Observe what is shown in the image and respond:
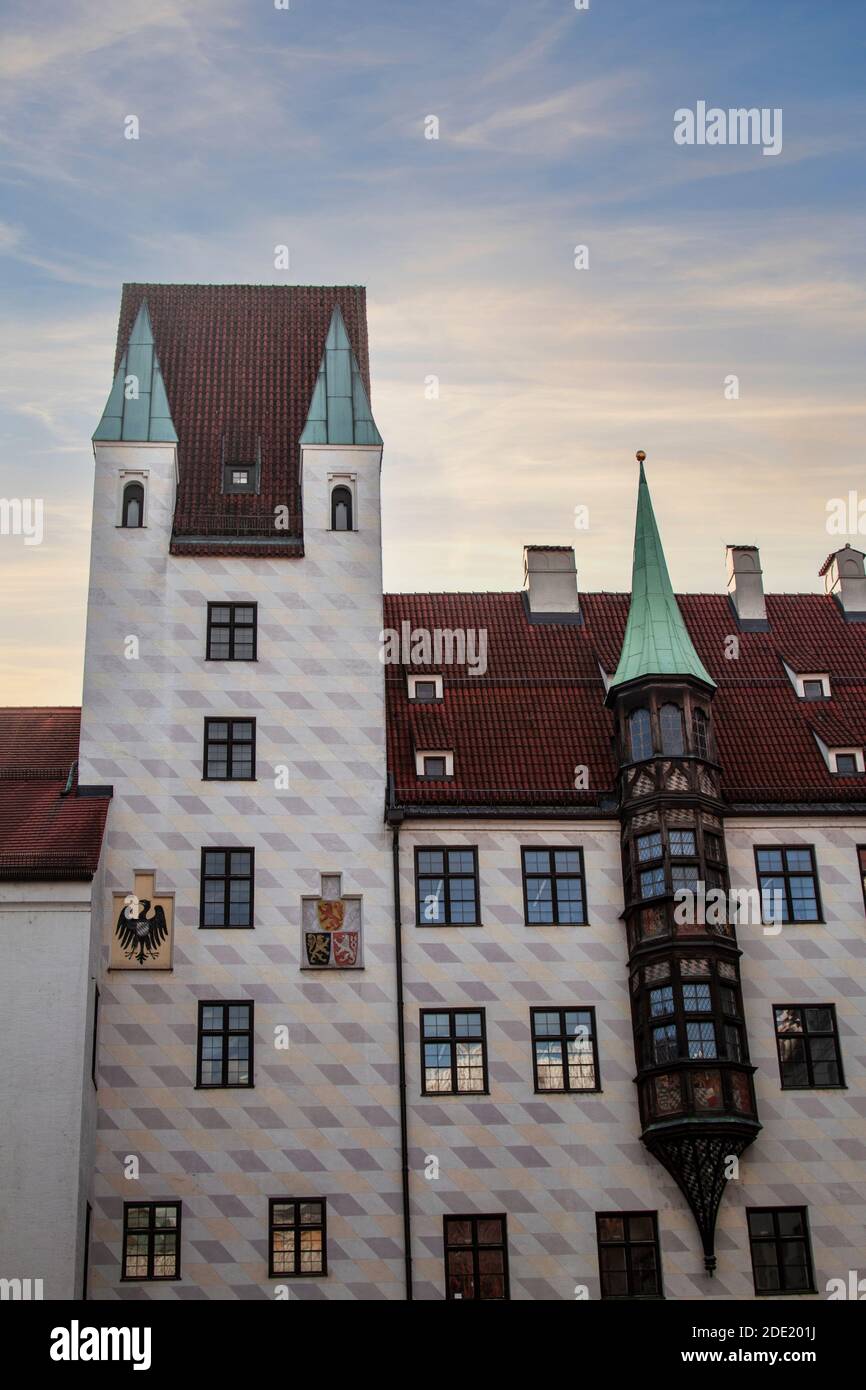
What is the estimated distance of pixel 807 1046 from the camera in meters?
31.2

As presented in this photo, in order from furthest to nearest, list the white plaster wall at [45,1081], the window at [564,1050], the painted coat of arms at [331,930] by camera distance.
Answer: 1. the painted coat of arms at [331,930]
2. the window at [564,1050]
3. the white plaster wall at [45,1081]

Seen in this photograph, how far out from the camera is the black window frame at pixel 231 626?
110 ft

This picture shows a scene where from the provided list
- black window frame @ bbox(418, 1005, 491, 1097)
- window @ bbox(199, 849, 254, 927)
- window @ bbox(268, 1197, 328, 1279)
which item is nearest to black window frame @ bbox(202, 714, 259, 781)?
window @ bbox(199, 849, 254, 927)

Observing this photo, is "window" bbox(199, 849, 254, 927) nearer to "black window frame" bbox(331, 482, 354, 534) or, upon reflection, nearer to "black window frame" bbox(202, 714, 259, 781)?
"black window frame" bbox(202, 714, 259, 781)

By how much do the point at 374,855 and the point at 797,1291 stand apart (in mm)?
10487

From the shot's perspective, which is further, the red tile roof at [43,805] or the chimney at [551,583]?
the chimney at [551,583]

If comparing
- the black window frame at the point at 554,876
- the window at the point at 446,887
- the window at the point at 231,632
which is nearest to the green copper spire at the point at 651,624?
the black window frame at the point at 554,876

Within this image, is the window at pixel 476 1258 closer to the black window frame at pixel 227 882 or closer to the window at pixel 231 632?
the black window frame at pixel 227 882

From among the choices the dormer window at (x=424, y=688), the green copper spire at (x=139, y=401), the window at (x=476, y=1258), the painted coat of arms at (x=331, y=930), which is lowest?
the window at (x=476, y=1258)

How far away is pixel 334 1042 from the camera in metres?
30.6

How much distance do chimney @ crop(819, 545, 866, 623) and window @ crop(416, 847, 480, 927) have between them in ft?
38.4

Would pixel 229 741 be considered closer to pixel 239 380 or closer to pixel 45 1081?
pixel 45 1081

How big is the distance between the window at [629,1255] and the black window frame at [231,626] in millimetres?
12169
